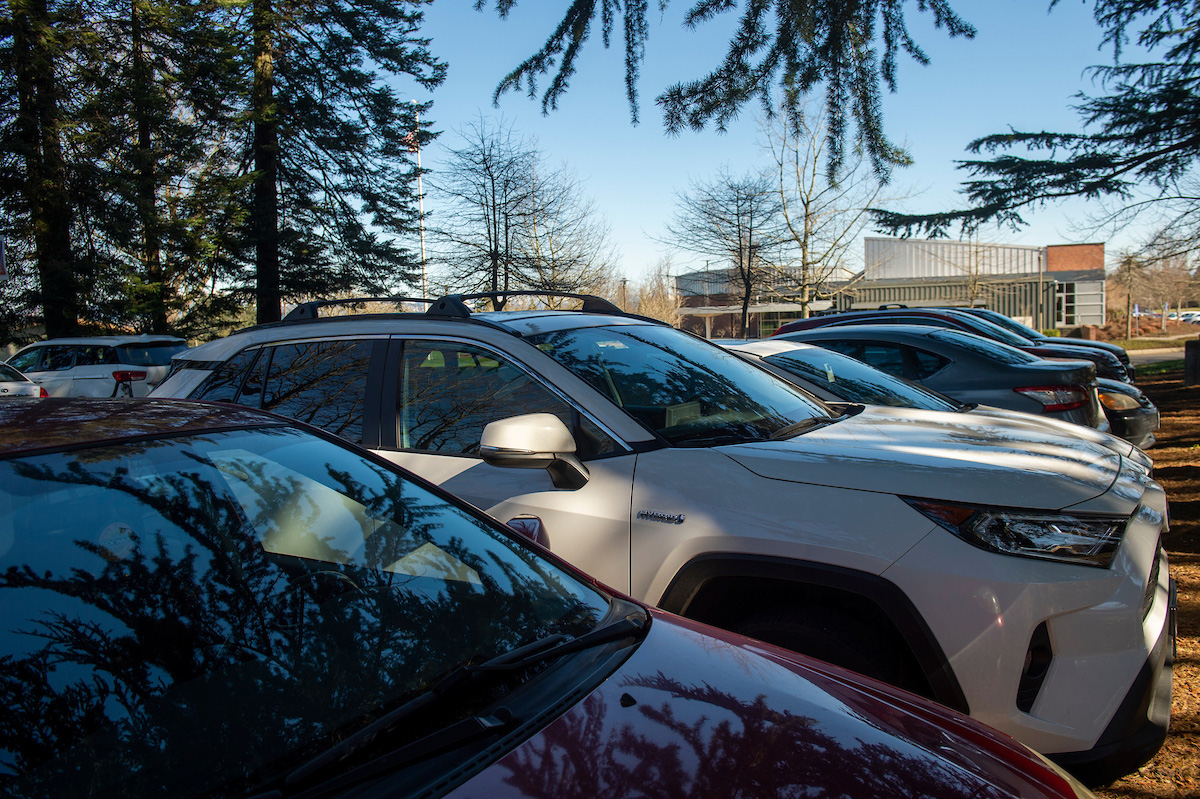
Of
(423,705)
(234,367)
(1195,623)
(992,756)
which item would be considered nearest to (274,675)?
(423,705)

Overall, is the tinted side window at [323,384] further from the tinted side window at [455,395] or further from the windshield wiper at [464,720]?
the windshield wiper at [464,720]

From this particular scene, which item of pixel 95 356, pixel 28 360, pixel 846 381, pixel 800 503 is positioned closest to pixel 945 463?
pixel 800 503

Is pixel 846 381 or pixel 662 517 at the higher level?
pixel 846 381

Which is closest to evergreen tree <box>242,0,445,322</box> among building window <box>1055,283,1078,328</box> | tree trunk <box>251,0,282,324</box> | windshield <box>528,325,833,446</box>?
tree trunk <box>251,0,282,324</box>

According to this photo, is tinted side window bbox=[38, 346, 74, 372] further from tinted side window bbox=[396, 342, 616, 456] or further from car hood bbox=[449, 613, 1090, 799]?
car hood bbox=[449, 613, 1090, 799]

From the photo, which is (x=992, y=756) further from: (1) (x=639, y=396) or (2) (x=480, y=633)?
(1) (x=639, y=396)

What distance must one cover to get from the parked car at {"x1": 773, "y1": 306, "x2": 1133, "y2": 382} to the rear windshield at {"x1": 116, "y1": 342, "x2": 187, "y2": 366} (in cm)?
1215

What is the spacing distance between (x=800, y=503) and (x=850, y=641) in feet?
1.49

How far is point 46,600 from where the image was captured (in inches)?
55.4

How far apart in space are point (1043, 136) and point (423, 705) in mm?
13123

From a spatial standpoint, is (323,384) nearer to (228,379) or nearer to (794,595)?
(228,379)

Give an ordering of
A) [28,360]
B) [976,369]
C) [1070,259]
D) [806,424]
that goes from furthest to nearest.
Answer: [1070,259] < [28,360] < [976,369] < [806,424]

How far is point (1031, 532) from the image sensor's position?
2389mm

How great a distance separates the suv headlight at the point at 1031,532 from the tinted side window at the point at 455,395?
1506 millimetres
